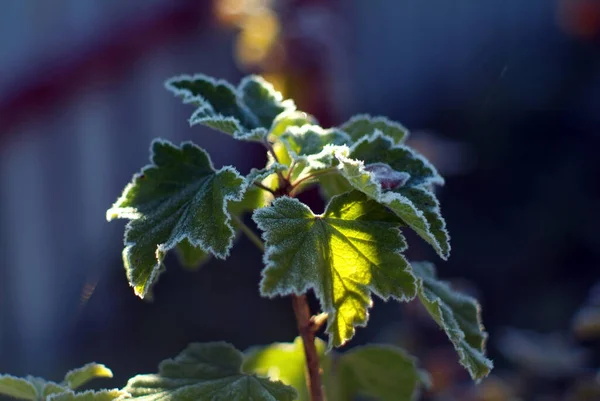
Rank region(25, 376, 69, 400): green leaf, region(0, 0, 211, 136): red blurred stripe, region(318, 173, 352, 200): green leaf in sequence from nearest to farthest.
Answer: region(25, 376, 69, 400): green leaf < region(318, 173, 352, 200): green leaf < region(0, 0, 211, 136): red blurred stripe

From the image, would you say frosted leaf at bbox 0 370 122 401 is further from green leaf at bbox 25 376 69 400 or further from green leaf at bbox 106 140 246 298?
green leaf at bbox 106 140 246 298

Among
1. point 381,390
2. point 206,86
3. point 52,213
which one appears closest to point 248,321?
point 52,213

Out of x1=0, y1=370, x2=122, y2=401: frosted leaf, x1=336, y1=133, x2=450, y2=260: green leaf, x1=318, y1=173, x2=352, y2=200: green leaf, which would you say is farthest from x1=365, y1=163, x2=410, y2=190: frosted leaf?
x1=0, y1=370, x2=122, y2=401: frosted leaf

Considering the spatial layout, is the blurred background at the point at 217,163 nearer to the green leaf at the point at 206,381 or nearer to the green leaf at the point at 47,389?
the green leaf at the point at 206,381

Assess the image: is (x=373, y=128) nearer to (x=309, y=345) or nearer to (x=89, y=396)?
(x=309, y=345)

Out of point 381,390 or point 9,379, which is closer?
point 9,379

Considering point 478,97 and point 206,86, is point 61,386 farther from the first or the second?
point 478,97
